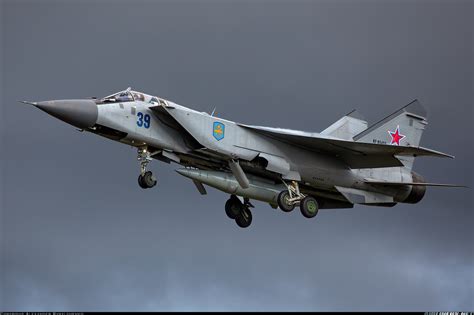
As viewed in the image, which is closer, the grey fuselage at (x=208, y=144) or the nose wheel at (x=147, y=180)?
the nose wheel at (x=147, y=180)

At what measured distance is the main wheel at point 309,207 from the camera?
34.4 meters

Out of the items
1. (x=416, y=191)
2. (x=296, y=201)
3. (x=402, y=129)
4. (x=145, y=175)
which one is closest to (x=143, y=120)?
(x=145, y=175)

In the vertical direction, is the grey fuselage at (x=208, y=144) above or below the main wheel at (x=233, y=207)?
above

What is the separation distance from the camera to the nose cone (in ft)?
103

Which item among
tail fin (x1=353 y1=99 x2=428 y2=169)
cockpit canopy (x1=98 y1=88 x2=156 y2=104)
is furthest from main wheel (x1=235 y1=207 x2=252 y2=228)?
cockpit canopy (x1=98 y1=88 x2=156 y2=104)

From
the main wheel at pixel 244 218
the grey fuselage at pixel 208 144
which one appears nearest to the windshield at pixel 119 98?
the grey fuselage at pixel 208 144

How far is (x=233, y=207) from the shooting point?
36812 millimetres

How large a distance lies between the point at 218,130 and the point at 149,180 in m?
2.82

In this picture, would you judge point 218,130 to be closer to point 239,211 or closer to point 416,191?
point 239,211

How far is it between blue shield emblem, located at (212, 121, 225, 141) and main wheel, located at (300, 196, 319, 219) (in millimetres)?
3657

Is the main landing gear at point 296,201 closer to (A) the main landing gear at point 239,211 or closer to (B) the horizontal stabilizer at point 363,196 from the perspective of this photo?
(B) the horizontal stabilizer at point 363,196

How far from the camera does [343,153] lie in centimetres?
3478

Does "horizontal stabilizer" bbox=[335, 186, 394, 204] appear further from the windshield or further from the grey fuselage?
the windshield

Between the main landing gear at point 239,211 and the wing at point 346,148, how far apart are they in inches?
135
